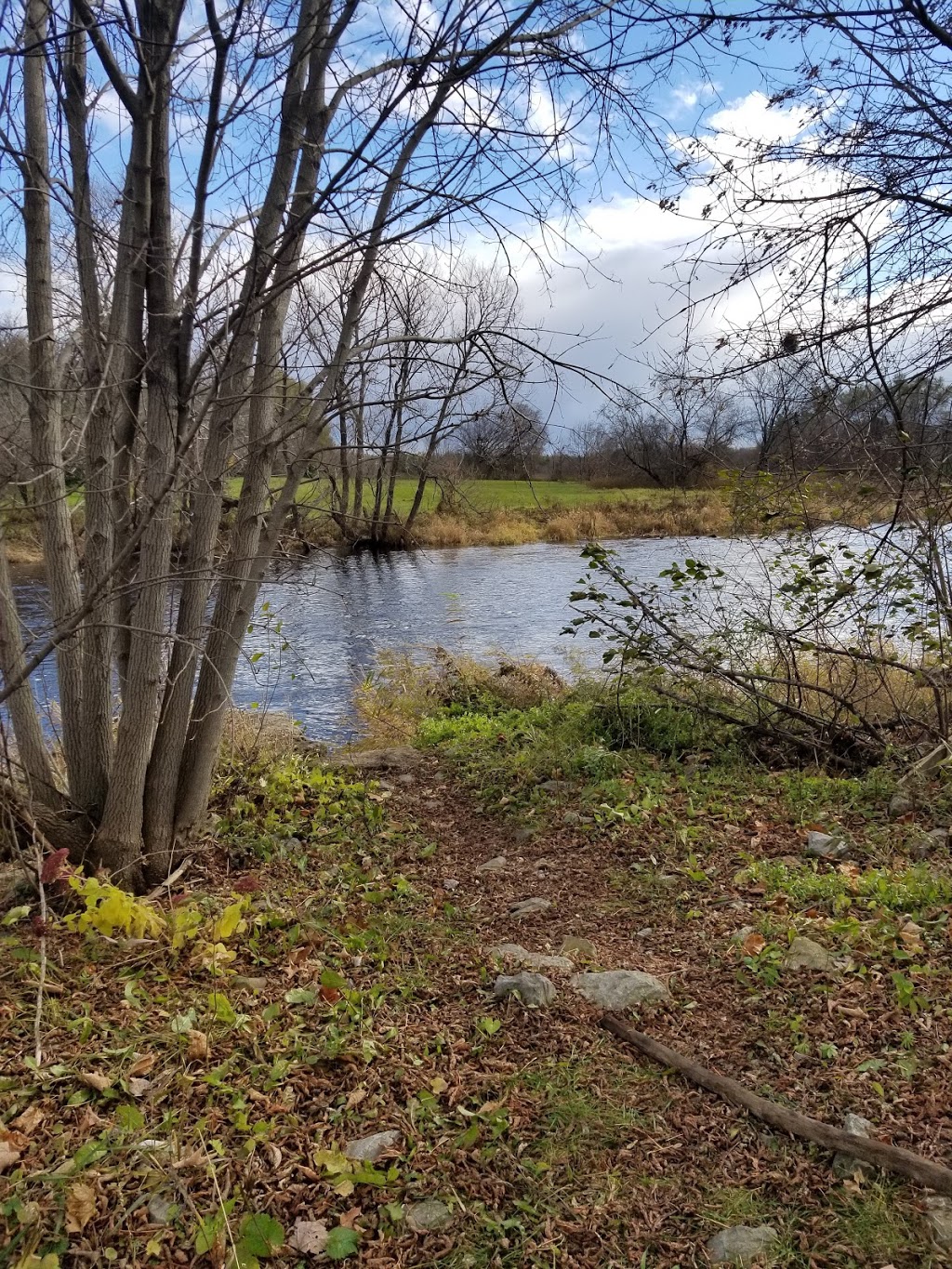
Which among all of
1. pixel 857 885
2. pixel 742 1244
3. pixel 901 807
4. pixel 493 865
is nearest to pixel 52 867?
pixel 493 865

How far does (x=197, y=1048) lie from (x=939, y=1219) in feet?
6.72

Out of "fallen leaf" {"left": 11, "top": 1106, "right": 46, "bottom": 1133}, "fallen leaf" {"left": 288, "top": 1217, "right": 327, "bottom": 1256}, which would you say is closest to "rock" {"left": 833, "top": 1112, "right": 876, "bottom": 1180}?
"fallen leaf" {"left": 288, "top": 1217, "right": 327, "bottom": 1256}

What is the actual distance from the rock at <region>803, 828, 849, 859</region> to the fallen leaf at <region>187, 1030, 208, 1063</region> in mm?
2961

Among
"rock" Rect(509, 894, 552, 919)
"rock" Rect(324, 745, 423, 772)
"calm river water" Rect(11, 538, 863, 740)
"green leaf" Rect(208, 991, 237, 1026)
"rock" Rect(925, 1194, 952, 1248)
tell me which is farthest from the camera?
"calm river water" Rect(11, 538, 863, 740)

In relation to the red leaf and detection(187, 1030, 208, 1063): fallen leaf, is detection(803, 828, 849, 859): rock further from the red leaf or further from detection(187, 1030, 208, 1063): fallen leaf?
the red leaf

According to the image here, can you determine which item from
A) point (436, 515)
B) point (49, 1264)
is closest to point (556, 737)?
point (49, 1264)

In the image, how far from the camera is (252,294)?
2.70 meters

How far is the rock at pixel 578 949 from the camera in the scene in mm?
3492

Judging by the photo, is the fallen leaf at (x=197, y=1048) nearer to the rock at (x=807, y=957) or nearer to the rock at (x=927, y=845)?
the rock at (x=807, y=957)

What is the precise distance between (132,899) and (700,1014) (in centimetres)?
212

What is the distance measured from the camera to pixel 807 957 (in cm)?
320

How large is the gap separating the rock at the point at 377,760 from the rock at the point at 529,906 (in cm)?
232

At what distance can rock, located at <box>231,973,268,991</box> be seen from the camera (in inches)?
119

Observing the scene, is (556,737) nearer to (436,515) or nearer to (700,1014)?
(700,1014)
